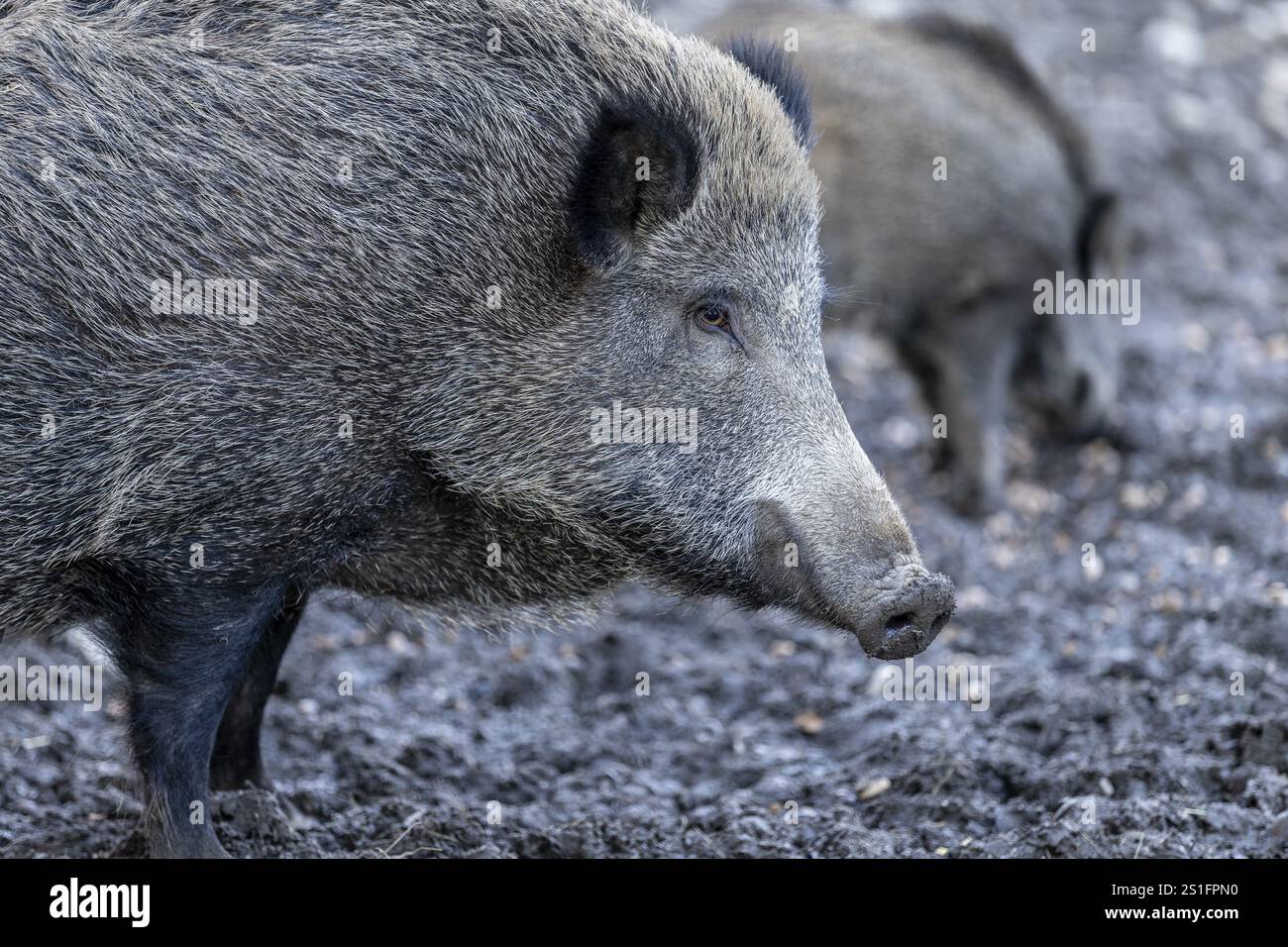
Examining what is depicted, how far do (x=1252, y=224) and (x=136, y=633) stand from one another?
865 centimetres

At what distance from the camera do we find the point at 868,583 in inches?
161

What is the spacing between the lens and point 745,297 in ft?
14.6

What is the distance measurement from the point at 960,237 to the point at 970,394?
2.64 ft

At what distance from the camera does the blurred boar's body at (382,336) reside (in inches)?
160

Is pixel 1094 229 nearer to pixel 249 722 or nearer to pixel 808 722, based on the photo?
pixel 808 722

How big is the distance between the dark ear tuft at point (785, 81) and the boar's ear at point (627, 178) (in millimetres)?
611

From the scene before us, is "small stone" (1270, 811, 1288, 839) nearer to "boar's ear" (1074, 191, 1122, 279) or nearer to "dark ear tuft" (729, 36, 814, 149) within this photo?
"dark ear tuft" (729, 36, 814, 149)

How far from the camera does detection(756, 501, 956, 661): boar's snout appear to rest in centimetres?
407

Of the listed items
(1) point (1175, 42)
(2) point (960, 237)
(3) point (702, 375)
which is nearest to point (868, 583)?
(3) point (702, 375)

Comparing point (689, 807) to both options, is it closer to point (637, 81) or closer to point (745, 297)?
point (745, 297)

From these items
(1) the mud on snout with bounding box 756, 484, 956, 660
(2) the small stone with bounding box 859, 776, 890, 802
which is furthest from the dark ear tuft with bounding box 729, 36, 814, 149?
(2) the small stone with bounding box 859, 776, 890, 802

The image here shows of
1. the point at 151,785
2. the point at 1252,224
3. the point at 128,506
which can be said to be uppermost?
the point at 1252,224
